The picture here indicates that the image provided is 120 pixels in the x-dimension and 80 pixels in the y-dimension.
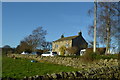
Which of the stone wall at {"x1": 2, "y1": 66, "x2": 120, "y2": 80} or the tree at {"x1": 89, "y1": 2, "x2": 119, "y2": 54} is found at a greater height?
the tree at {"x1": 89, "y1": 2, "x2": 119, "y2": 54}

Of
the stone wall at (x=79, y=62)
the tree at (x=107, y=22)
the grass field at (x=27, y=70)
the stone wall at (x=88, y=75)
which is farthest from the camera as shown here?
the tree at (x=107, y=22)

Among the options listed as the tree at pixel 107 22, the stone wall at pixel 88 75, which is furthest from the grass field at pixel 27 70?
the tree at pixel 107 22

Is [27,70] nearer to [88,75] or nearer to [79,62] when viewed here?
[88,75]

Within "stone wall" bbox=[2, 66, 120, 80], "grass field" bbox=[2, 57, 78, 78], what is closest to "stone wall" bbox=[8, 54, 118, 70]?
"grass field" bbox=[2, 57, 78, 78]

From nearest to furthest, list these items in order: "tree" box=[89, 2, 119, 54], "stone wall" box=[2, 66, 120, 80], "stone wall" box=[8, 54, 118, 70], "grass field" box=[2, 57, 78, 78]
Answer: "stone wall" box=[2, 66, 120, 80] < "grass field" box=[2, 57, 78, 78] < "stone wall" box=[8, 54, 118, 70] < "tree" box=[89, 2, 119, 54]

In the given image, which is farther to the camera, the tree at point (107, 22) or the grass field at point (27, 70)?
the tree at point (107, 22)

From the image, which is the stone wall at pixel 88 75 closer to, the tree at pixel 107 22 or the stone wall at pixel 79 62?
the stone wall at pixel 79 62

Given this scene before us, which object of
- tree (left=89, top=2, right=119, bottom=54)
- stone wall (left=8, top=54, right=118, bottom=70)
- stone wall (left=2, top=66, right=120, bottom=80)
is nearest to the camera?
stone wall (left=2, top=66, right=120, bottom=80)

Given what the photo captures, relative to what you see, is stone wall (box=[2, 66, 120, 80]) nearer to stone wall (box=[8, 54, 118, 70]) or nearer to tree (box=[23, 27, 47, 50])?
stone wall (box=[8, 54, 118, 70])

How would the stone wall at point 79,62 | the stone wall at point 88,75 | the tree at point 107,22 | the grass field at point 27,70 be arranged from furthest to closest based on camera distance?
the tree at point 107,22
the stone wall at point 79,62
the grass field at point 27,70
the stone wall at point 88,75

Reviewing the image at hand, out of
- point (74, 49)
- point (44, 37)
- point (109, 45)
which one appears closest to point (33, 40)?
point (44, 37)

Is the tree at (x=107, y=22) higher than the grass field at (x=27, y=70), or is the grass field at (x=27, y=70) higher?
the tree at (x=107, y=22)

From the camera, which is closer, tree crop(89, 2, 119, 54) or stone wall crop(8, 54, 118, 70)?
stone wall crop(8, 54, 118, 70)

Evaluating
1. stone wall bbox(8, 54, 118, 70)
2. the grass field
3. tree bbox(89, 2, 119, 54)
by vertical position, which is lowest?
the grass field
